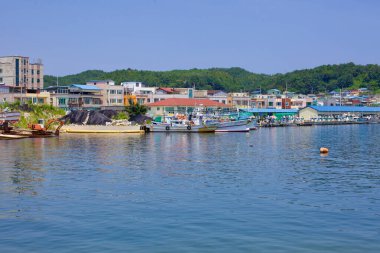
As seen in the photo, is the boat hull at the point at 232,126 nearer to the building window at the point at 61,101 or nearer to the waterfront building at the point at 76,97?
the waterfront building at the point at 76,97

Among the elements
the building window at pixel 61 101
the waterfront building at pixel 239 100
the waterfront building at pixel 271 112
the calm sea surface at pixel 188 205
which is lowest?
the calm sea surface at pixel 188 205

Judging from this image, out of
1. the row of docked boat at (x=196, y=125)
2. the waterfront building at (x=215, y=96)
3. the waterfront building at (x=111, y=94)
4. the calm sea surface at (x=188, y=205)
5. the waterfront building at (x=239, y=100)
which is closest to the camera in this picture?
the calm sea surface at (x=188, y=205)

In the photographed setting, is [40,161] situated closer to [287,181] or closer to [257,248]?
[287,181]

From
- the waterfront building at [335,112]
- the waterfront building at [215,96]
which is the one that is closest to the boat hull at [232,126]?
the waterfront building at [215,96]

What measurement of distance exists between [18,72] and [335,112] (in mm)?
81832

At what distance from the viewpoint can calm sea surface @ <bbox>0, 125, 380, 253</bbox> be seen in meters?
18.6

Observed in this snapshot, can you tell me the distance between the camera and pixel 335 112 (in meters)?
141

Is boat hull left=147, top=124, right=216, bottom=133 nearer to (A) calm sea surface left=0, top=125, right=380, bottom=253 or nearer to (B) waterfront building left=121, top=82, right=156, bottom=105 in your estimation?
(B) waterfront building left=121, top=82, right=156, bottom=105

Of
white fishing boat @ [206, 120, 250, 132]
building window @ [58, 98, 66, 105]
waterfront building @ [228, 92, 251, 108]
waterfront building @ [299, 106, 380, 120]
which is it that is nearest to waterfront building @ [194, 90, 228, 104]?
waterfront building @ [228, 92, 251, 108]

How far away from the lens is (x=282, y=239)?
18.8 metres

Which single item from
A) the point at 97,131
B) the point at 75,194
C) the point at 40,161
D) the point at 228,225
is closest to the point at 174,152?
the point at 40,161

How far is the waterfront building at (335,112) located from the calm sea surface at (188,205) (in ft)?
306

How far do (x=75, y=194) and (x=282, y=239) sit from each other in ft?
40.6

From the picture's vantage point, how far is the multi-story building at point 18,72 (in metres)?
107
